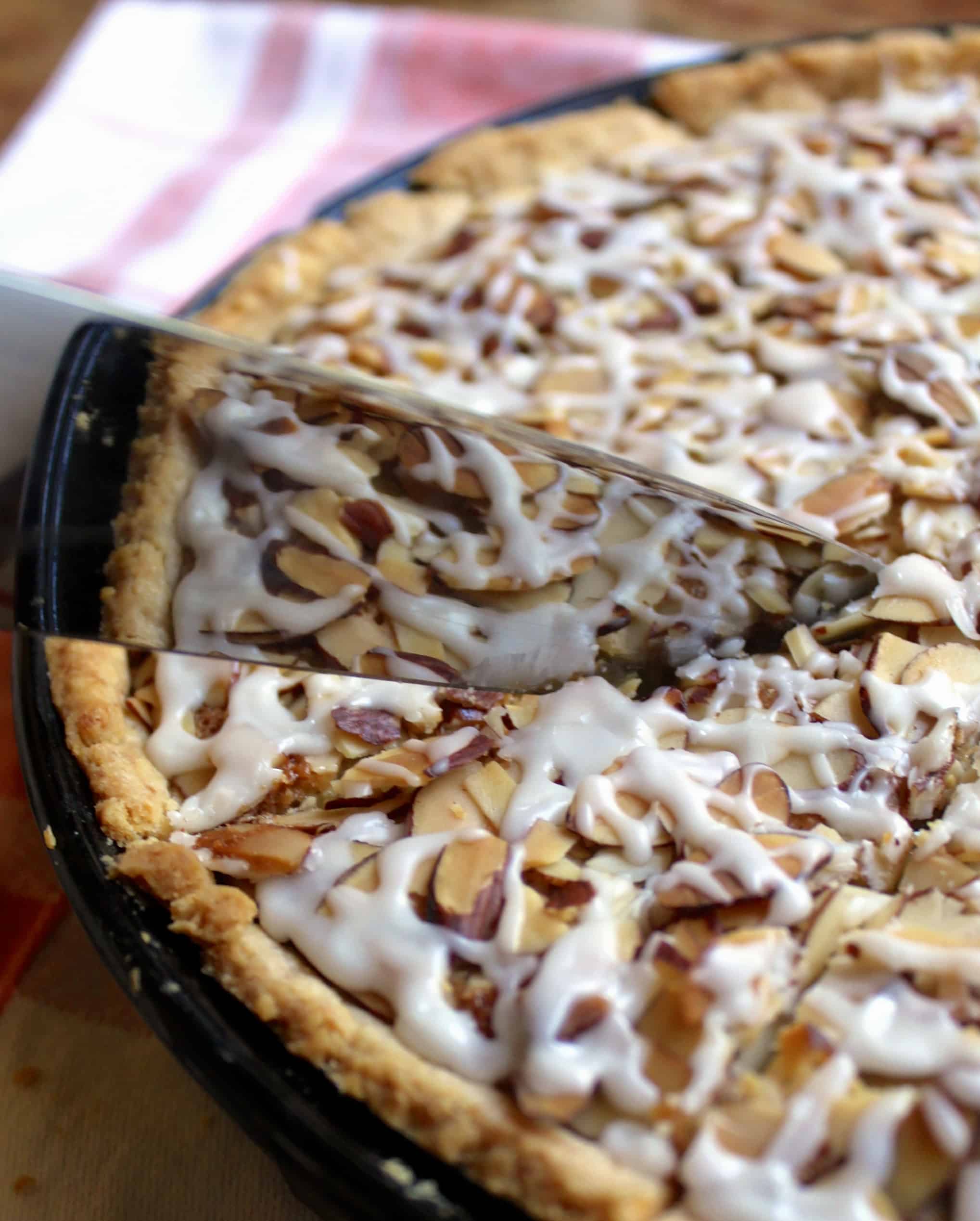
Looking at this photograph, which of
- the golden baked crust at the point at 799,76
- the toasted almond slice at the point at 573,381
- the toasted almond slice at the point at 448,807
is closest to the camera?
the toasted almond slice at the point at 448,807

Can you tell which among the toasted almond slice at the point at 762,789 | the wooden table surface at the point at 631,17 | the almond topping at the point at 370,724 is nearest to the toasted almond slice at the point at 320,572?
the almond topping at the point at 370,724

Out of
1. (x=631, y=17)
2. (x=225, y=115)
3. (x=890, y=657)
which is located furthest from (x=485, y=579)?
(x=631, y=17)

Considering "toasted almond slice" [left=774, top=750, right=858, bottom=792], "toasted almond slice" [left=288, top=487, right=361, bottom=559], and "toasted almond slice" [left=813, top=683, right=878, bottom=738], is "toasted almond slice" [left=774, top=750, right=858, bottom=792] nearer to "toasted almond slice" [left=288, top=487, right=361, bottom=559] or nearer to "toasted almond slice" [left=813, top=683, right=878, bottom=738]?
"toasted almond slice" [left=813, top=683, right=878, bottom=738]

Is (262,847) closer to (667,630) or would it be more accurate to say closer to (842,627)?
(667,630)

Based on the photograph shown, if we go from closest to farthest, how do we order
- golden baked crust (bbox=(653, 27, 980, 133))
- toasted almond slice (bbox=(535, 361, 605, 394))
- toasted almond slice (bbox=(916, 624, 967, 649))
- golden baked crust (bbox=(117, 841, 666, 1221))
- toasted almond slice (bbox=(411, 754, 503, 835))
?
golden baked crust (bbox=(117, 841, 666, 1221))
toasted almond slice (bbox=(411, 754, 503, 835))
toasted almond slice (bbox=(916, 624, 967, 649))
toasted almond slice (bbox=(535, 361, 605, 394))
golden baked crust (bbox=(653, 27, 980, 133))

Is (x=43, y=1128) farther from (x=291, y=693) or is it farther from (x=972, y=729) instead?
(x=972, y=729)

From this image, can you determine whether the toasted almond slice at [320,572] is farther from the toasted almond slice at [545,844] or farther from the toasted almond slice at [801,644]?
the toasted almond slice at [801,644]

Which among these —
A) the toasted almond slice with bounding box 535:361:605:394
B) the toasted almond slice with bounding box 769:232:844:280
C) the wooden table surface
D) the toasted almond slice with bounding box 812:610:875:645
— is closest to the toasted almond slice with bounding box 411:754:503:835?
the toasted almond slice with bounding box 812:610:875:645
